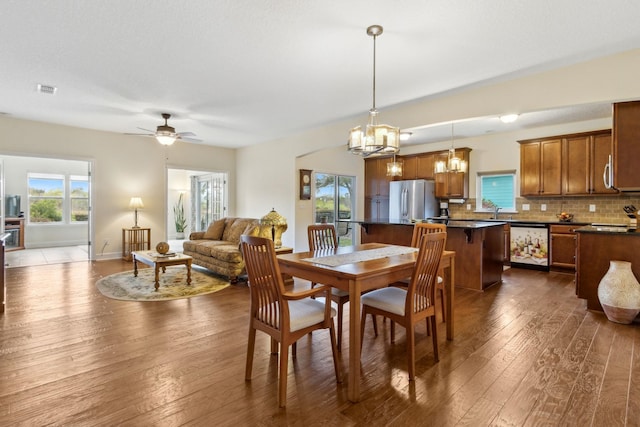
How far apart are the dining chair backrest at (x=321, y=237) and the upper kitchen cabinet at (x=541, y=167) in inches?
183

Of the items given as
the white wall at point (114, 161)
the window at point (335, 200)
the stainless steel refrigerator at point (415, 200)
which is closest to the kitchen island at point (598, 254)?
the stainless steel refrigerator at point (415, 200)

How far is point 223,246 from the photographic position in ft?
16.7

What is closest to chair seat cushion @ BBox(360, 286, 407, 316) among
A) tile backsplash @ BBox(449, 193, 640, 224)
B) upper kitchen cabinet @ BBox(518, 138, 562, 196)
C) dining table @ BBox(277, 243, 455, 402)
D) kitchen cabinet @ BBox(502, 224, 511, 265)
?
dining table @ BBox(277, 243, 455, 402)

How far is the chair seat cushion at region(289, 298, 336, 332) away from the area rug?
2373mm

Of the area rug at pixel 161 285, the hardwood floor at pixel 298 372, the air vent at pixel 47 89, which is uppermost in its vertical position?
the air vent at pixel 47 89

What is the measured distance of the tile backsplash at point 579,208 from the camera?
5.41 metres

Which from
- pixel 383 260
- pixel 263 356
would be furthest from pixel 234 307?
pixel 383 260

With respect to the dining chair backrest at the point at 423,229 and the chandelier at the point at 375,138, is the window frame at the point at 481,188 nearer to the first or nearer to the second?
the dining chair backrest at the point at 423,229

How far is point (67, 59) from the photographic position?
3.21 meters

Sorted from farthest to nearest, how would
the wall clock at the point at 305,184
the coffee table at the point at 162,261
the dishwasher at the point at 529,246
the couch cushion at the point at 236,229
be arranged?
the wall clock at the point at 305,184, the dishwasher at the point at 529,246, the couch cushion at the point at 236,229, the coffee table at the point at 162,261

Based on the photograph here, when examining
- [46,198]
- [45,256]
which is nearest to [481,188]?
[45,256]

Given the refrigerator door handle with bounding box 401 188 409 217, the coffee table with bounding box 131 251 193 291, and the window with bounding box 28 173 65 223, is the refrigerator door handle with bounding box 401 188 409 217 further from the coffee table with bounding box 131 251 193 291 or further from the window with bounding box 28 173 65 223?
the window with bounding box 28 173 65 223

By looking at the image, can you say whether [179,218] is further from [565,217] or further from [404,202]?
[565,217]

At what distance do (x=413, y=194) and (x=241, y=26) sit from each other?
524cm
